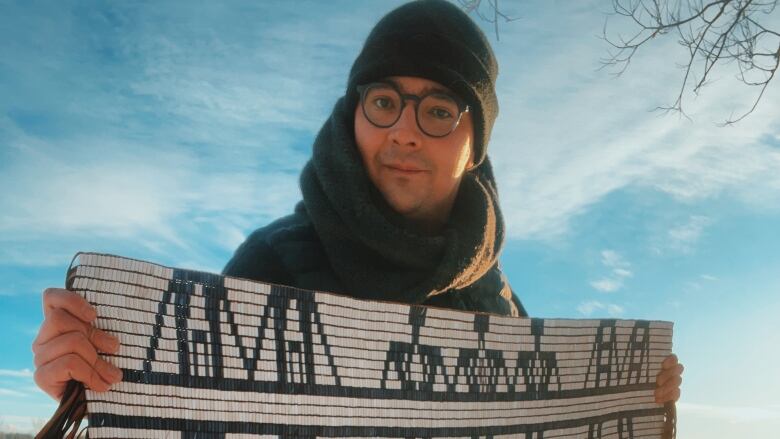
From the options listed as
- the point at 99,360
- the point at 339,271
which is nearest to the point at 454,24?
the point at 339,271

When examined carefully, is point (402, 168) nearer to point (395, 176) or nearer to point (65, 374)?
point (395, 176)

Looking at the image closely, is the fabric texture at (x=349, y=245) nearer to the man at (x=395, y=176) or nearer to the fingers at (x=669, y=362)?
the man at (x=395, y=176)

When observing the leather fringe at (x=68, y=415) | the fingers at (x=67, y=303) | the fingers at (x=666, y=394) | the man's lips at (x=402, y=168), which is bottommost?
the leather fringe at (x=68, y=415)

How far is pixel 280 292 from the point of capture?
4.98 ft

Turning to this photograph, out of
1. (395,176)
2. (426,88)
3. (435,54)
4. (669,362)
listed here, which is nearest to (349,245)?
(395,176)

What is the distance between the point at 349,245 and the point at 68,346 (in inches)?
37.3

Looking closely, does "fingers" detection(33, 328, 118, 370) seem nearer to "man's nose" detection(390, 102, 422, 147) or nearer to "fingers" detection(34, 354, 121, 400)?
"fingers" detection(34, 354, 121, 400)

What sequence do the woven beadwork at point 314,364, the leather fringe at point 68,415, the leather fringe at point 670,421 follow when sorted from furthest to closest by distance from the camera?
1. the leather fringe at point 670,421
2. the woven beadwork at point 314,364
3. the leather fringe at point 68,415

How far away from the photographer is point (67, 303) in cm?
119

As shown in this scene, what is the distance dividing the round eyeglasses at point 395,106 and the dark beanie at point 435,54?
0.04 metres

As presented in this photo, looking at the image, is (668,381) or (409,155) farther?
(668,381)

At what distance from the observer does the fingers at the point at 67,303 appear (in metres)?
1.18

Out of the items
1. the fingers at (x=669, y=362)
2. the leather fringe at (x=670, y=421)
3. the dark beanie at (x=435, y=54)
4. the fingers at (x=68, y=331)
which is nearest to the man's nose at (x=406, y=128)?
the dark beanie at (x=435, y=54)

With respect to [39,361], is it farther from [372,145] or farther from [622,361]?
[622,361]
